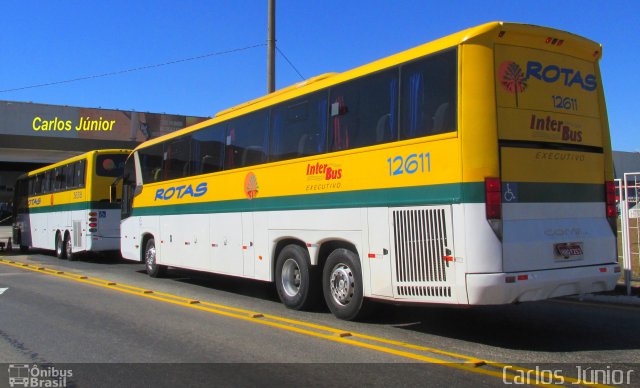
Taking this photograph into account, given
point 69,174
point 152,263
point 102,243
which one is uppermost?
point 69,174

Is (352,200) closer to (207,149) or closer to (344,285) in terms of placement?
(344,285)

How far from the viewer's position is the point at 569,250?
6316 millimetres

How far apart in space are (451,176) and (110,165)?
1435 cm

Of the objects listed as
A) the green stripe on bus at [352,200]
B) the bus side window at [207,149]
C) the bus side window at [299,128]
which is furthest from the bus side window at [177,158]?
the bus side window at [299,128]

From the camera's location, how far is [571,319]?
25.2 feet

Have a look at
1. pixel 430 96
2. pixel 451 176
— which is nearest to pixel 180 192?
pixel 430 96

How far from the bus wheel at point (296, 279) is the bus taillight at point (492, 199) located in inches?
129

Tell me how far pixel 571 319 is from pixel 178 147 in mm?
8417

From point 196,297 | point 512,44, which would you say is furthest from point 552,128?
point 196,297

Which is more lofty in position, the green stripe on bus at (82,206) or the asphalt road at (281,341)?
the green stripe on bus at (82,206)

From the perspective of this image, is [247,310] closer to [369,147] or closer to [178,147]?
[369,147]

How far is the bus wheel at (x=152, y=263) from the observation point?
13.4 meters

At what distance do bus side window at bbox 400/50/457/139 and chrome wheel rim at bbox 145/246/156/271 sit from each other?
8799 mm

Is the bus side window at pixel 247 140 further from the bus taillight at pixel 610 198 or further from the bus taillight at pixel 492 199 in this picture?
the bus taillight at pixel 610 198
